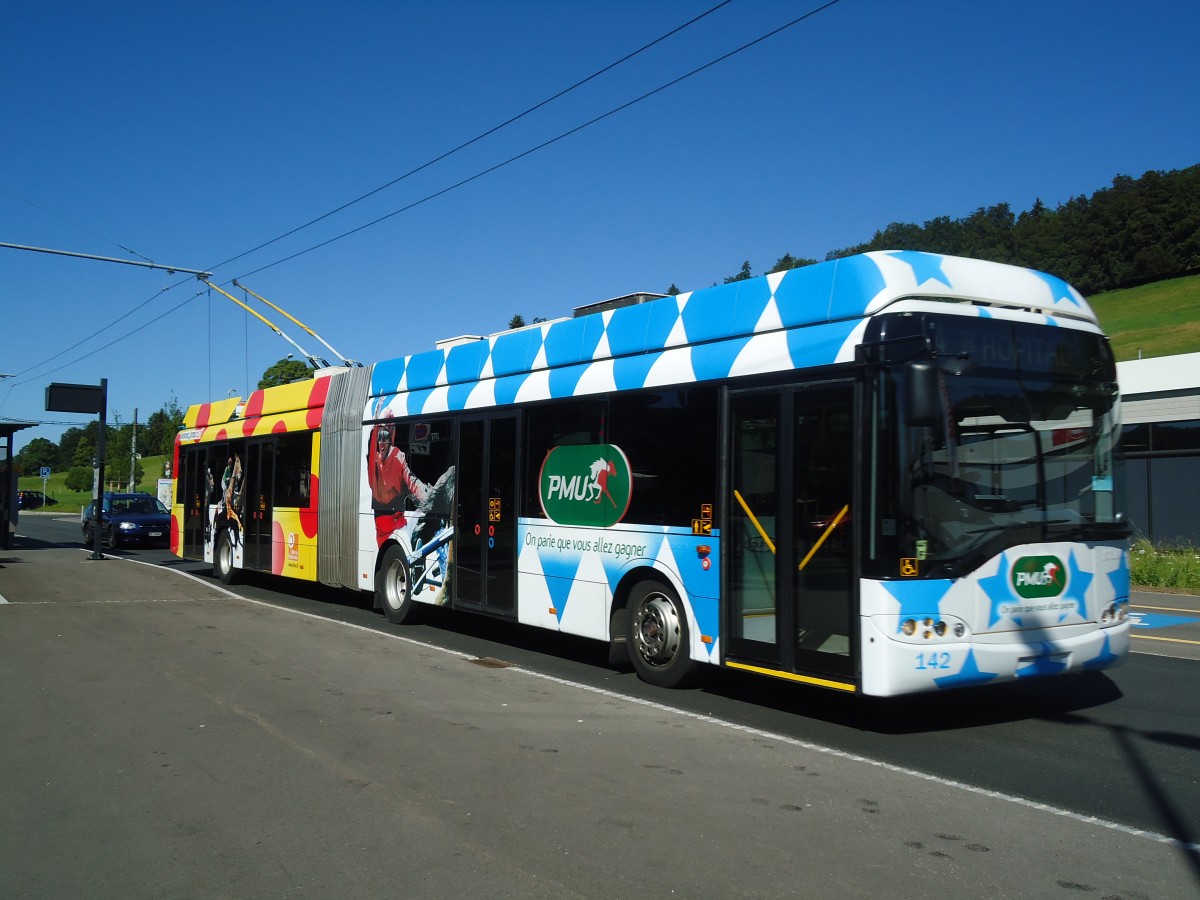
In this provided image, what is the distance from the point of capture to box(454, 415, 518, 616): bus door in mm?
11133

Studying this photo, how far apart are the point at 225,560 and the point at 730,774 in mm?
15010

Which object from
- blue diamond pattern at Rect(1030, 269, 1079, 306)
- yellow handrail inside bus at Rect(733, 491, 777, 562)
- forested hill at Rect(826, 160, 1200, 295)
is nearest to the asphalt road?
yellow handrail inside bus at Rect(733, 491, 777, 562)

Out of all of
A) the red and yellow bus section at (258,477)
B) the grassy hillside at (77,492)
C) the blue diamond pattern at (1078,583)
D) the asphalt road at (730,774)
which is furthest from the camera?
the grassy hillside at (77,492)

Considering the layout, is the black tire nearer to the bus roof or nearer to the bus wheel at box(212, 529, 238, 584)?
the bus wheel at box(212, 529, 238, 584)

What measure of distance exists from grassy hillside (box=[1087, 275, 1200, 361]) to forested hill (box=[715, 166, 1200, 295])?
3.65 meters

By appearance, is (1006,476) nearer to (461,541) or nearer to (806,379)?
(806,379)

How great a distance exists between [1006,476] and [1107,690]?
323 centimetres

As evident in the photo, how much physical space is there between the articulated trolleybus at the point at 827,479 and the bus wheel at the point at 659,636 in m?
0.03

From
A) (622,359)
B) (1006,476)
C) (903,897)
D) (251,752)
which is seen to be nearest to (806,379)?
(1006,476)

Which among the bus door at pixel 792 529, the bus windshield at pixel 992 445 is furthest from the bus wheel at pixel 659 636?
the bus windshield at pixel 992 445

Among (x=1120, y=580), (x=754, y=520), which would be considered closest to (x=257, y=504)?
(x=754, y=520)

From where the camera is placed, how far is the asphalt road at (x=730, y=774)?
4.71 meters

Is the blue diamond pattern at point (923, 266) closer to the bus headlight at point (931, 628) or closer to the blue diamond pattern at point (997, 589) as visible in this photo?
the blue diamond pattern at point (997, 589)

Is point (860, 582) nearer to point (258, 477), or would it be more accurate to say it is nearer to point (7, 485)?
point (258, 477)
